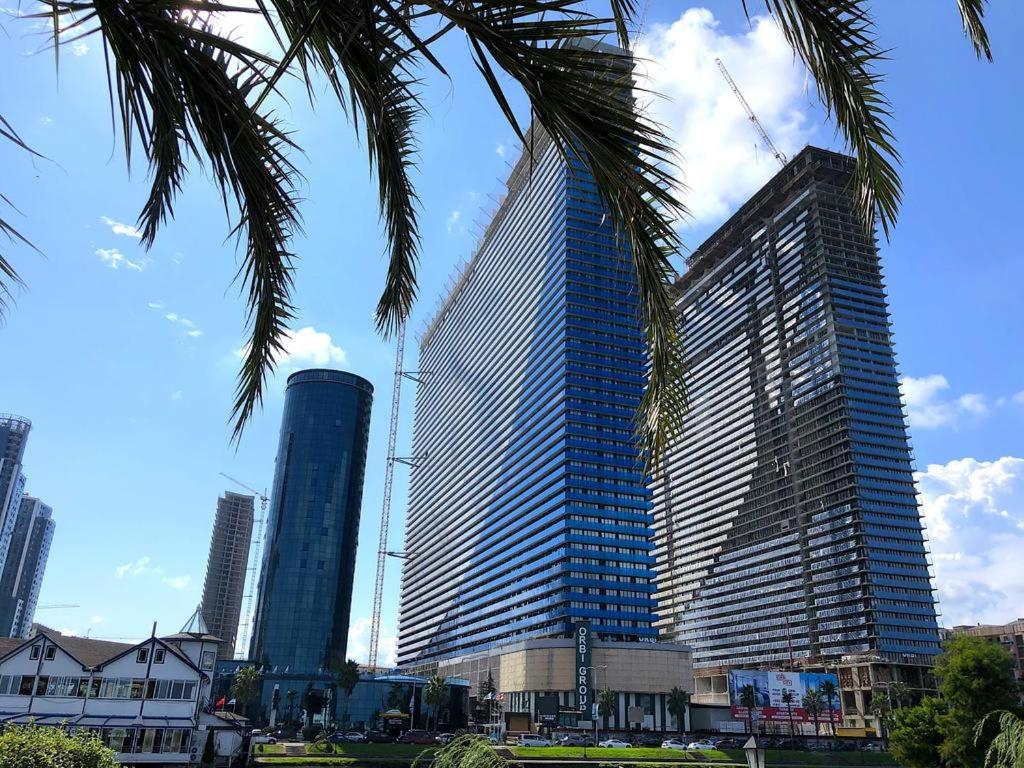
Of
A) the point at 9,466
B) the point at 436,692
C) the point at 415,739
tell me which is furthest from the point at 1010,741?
the point at 9,466

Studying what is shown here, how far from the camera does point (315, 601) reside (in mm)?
151125

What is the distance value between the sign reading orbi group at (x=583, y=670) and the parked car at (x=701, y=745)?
92.8 feet

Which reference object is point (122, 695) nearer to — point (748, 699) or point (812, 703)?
point (748, 699)

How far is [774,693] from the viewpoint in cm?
10612

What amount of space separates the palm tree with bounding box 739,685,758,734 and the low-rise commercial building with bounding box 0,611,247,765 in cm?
7324

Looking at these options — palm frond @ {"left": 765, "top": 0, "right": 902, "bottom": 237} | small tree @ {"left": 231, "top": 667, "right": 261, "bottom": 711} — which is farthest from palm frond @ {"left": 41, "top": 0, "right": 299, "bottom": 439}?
small tree @ {"left": 231, "top": 667, "right": 261, "bottom": 711}

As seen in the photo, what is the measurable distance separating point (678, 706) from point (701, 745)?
109ft

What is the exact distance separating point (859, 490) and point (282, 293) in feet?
540

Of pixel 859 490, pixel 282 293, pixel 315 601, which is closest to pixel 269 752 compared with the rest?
pixel 282 293

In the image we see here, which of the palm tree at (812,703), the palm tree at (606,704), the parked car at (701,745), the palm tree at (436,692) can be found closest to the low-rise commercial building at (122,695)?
the parked car at (701,745)

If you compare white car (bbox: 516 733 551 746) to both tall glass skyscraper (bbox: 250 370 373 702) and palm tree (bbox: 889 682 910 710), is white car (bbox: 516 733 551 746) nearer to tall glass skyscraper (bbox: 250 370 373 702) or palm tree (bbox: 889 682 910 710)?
palm tree (bbox: 889 682 910 710)

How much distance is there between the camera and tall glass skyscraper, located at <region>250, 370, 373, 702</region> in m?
149

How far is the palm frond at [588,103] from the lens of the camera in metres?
3.66

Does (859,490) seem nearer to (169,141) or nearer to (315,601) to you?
(315,601)
